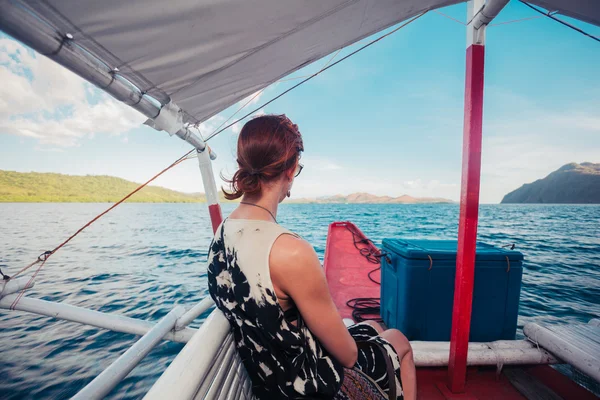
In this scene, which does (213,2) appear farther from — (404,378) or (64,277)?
(64,277)

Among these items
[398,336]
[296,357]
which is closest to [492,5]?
[398,336]

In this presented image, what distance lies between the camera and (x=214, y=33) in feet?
5.25

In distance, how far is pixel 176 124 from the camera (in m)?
2.32

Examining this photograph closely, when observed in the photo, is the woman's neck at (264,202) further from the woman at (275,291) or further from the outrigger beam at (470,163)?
the outrigger beam at (470,163)

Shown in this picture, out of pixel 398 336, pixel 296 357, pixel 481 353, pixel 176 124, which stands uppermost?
pixel 176 124

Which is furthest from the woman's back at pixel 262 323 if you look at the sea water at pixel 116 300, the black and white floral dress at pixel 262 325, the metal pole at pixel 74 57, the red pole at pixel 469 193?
the sea water at pixel 116 300

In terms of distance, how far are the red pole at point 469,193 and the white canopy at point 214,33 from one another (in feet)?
2.00

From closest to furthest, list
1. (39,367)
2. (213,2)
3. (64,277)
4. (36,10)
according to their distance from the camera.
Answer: (36,10) → (213,2) → (39,367) → (64,277)

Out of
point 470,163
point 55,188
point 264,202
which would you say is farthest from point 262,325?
point 55,188

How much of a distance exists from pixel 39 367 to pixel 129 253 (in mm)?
9087

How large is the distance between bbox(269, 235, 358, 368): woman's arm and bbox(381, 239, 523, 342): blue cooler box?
1780 mm

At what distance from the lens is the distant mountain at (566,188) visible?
89.6 m

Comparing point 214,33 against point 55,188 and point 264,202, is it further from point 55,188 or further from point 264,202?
point 55,188

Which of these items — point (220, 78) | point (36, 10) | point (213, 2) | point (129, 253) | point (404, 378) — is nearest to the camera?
point (36, 10)
